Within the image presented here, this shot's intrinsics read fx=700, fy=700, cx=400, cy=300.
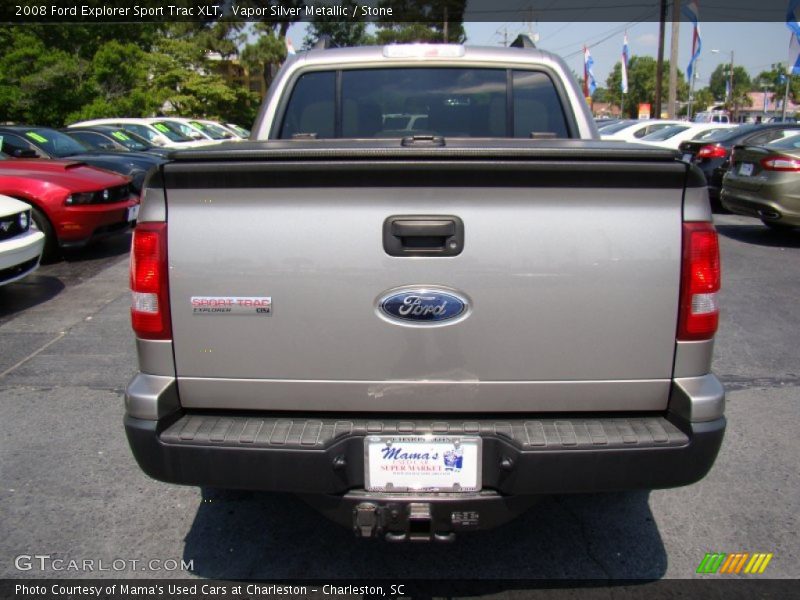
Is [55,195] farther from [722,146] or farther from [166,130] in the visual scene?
[722,146]

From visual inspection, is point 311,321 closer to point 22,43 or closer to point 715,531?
point 715,531

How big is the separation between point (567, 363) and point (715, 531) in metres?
1.44

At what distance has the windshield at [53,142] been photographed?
1000 centimetres

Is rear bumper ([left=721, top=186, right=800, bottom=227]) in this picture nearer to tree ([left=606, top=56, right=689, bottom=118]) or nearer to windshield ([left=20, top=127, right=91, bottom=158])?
windshield ([left=20, top=127, right=91, bottom=158])

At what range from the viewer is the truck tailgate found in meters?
2.12

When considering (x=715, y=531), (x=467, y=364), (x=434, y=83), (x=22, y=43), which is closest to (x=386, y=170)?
(x=467, y=364)

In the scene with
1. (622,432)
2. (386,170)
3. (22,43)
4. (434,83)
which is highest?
(22,43)

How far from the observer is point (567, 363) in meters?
2.20

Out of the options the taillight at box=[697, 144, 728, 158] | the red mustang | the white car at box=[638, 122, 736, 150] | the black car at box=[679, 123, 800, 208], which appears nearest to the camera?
the red mustang

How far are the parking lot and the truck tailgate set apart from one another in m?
1.04

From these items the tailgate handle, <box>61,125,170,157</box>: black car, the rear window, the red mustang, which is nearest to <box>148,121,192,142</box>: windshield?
<box>61,125,170,157</box>: black car

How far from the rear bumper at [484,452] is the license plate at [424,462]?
→ 0.09 ft

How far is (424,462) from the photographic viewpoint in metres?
2.19

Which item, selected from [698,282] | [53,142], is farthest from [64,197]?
[698,282]
